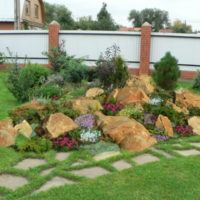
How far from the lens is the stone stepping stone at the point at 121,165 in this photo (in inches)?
147

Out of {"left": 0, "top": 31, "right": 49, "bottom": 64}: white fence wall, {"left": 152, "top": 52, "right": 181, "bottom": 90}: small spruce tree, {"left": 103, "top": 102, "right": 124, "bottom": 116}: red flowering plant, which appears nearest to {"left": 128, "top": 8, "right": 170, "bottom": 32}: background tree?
{"left": 0, "top": 31, "right": 49, "bottom": 64}: white fence wall

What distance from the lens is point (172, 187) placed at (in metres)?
3.16

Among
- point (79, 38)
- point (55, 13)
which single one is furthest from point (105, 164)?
point (55, 13)

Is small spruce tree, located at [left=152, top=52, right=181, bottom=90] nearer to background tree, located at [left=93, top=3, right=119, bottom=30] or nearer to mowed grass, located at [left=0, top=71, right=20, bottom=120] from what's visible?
mowed grass, located at [left=0, top=71, right=20, bottom=120]

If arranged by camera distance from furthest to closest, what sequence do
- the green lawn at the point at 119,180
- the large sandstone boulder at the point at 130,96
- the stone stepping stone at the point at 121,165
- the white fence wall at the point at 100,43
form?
the white fence wall at the point at 100,43
the large sandstone boulder at the point at 130,96
the stone stepping stone at the point at 121,165
the green lawn at the point at 119,180

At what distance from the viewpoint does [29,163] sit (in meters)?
3.79

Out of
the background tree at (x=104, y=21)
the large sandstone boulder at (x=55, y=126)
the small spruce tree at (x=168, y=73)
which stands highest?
the background tree at (x=104, y=21)

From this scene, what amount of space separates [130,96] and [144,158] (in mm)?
2272

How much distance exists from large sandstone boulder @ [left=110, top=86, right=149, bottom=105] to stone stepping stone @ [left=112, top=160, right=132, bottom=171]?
2302 millimetres

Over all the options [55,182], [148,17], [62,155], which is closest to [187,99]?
[62,155]

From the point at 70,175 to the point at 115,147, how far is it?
3.92 ft

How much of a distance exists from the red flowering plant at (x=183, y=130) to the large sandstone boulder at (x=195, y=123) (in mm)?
96

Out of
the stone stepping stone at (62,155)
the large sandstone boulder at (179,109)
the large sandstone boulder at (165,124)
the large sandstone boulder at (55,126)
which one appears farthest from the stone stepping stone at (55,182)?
the large sandstone boulder at (179,109)

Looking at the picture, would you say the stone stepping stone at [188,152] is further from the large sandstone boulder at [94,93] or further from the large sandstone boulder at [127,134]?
the large sandstone boulder at [94,93]
